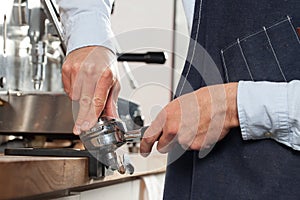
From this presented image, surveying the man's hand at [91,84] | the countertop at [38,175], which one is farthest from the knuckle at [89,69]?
the countertop at [38,175]

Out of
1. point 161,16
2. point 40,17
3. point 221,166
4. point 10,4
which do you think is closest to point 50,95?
point 10,4

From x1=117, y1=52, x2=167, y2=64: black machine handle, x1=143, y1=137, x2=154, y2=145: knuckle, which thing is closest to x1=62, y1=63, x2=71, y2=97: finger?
x1=143, y1=137, x2=154, y2=145: knuckle

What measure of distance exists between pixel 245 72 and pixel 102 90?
0.18m

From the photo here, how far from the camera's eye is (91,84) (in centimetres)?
78

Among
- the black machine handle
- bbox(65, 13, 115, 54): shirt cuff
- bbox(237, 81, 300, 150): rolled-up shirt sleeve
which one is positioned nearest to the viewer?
bbox(237, 81, 300, 150): rolled-up shirt sleeve

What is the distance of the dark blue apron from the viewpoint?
0.76 m

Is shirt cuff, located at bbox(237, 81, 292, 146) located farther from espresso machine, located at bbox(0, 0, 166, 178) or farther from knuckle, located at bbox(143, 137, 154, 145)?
espresso machine, located at bbox(0, 0, 166, 178)

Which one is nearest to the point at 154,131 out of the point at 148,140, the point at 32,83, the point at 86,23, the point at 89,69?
the point at 148,140

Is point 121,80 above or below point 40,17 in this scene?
below

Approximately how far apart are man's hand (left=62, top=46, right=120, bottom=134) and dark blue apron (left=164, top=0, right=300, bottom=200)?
109 millimetres

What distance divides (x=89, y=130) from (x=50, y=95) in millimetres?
586

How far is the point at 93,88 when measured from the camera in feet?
2.56

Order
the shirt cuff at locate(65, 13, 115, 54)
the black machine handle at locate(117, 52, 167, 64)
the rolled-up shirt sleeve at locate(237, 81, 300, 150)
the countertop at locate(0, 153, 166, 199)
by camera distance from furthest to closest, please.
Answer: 1. the black machine handle at locate(117, 52, 167, 64)
2. the shirt cuff at locate(65, 13, 115, 54)
3. the rolled-up shirt sleeve at locate(237, 81, 300, 150)
4. the countertop at locate(0, 153, 166, 199)

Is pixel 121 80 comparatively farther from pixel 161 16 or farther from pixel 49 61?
pixel 161 16
